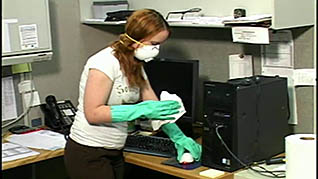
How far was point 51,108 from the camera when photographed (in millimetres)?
2648

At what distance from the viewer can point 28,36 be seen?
2.41 m

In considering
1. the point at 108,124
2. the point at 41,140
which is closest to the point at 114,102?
the point at 108,124

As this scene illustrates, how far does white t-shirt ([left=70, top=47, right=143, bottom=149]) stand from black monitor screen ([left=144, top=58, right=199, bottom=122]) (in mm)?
411

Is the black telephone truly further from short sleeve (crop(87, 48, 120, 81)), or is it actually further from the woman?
short sleeve (crop(87, 48, 120, 81))

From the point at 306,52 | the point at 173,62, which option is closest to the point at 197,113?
the point at 173,62

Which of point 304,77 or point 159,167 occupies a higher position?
point 304,77

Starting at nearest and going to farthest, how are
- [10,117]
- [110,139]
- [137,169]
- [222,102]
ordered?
[222,102], [110,139], [10,117], [137,169]

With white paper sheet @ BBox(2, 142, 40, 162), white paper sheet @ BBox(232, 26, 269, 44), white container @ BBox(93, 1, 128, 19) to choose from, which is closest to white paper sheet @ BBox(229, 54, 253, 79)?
white paper sheet @ BBox(232, 26, 269, 44)

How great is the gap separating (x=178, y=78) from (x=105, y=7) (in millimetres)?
695

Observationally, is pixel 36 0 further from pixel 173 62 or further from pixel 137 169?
pixel 137 169

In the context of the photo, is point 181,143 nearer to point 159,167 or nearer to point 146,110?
point 159,167

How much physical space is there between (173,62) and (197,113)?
35 cm

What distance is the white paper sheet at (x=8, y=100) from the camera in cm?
258

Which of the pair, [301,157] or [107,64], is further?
[107,64]
